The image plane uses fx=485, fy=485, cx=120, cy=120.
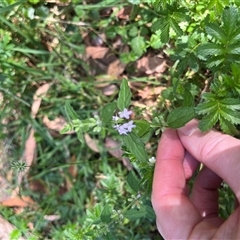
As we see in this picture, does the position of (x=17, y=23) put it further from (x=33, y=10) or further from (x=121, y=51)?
(x=121, y=51)

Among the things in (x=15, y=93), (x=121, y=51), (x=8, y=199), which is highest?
(x=121, y=51)

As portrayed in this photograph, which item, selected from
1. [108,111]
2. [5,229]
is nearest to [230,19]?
[108,111]

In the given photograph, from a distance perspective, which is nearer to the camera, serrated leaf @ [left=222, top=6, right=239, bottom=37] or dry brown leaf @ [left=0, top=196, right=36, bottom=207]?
serrated leaf @ [left=222, top=6, right=239, bottom=37]

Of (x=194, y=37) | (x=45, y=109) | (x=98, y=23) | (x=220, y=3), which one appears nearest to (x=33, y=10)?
(x=98, y=23)

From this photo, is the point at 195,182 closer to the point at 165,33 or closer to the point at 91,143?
the point at 165,33

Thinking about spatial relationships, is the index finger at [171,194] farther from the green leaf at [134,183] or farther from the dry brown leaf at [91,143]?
the dry brown leaf at [91,143]

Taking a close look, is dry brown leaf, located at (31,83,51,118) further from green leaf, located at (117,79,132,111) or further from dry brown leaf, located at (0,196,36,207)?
green leaf, located at (117,79,132,111)

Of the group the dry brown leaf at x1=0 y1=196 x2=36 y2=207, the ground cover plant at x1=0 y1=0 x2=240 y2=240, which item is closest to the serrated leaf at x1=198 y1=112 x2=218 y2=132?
the ground cover plant at x1=0 y1=0 x2=240 y2=240
